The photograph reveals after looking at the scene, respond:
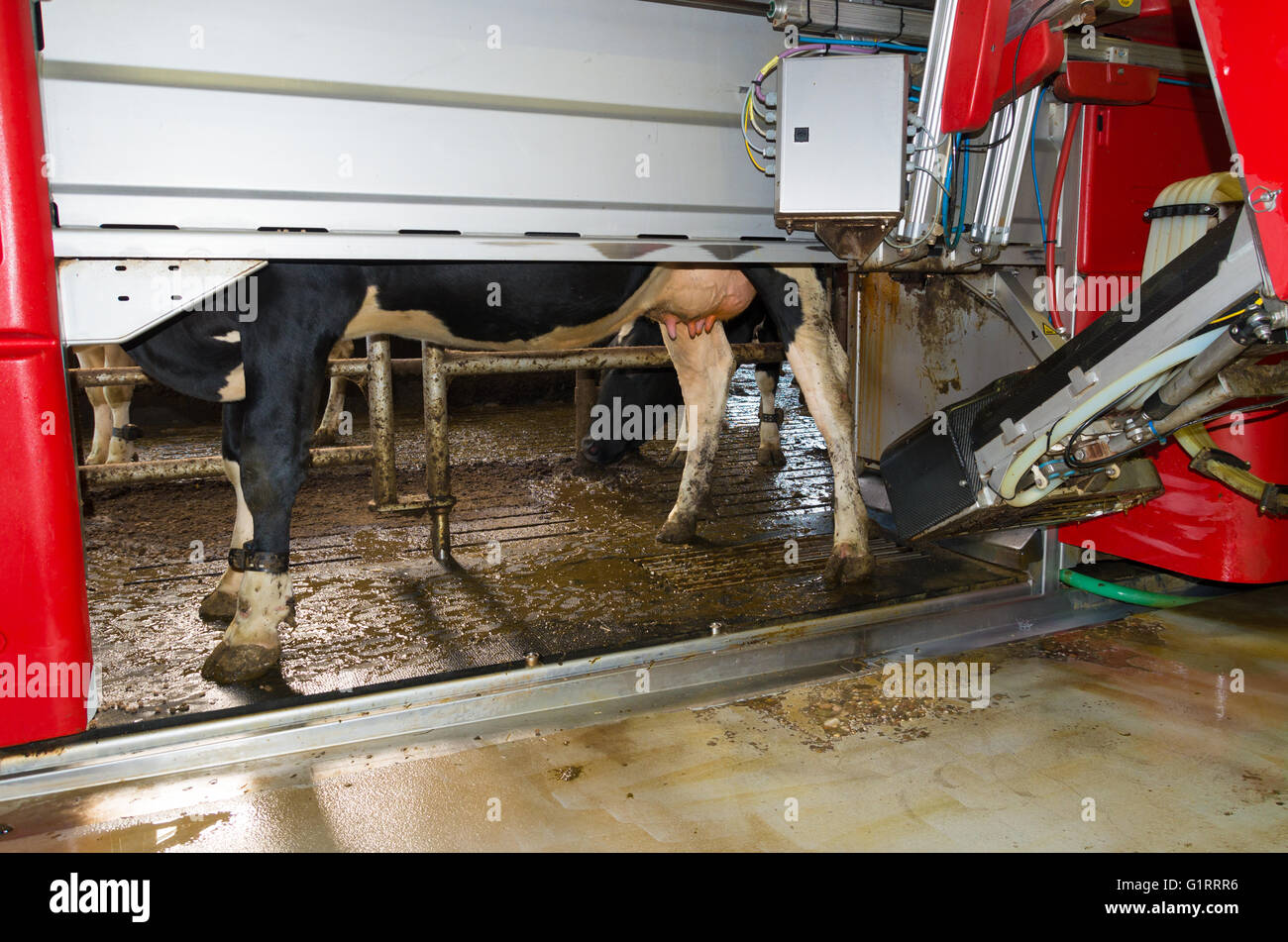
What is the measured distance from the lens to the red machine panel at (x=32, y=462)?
6.58ft

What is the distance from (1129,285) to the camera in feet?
10.7

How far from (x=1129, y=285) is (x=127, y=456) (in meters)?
4.94

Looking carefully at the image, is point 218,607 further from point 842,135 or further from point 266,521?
point 842,135

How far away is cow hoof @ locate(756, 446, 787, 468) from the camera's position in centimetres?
566

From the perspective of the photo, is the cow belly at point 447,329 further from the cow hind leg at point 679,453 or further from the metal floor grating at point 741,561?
the cow hind leg at point 679,453

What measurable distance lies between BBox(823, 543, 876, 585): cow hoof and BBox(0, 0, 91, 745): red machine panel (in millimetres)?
2376

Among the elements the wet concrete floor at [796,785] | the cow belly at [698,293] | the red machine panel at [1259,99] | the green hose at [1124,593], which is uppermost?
the red machine panel at [1259,99]

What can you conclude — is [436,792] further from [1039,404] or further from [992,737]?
[1039,404]

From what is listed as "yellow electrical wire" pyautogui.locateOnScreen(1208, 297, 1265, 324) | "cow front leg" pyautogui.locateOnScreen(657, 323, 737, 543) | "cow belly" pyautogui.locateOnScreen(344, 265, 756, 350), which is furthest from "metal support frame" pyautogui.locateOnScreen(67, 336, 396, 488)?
"yellow electrical wire" pyautogui.locateOnScreen(1208, 297, 1265, 324)

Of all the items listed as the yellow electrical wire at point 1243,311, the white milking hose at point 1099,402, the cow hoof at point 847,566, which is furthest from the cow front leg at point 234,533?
the yellow electrical wire at point 1243,311

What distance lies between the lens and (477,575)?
363 cm

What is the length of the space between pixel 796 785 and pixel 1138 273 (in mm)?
2160

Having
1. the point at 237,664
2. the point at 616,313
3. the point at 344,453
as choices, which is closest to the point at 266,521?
the point at 237,664

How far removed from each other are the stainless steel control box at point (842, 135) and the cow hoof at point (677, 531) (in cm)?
172
